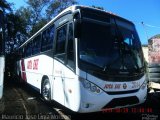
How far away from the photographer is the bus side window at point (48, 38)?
30.9 ft

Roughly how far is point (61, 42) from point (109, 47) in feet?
5.31

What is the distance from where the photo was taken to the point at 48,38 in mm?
9898

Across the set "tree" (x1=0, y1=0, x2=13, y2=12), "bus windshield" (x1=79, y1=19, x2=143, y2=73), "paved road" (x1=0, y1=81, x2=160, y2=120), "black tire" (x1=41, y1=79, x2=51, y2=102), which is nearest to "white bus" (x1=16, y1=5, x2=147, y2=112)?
"bus windshield" (x1=79, y1=19, x2=143, y2=73)

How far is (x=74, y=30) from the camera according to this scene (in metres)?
6.83

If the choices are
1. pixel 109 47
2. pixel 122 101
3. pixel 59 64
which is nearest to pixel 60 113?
pixel 59 64

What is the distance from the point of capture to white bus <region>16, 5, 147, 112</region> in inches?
263

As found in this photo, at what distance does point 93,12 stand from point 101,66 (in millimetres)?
1679

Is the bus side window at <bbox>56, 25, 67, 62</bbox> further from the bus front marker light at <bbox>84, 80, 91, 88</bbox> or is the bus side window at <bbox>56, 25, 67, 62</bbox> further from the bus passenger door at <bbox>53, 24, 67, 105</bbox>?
the bus front marker light at <bbox>84, 80, 91, 88</bbox>

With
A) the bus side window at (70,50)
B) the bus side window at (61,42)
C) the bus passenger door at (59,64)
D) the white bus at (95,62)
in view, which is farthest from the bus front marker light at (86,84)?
the bus side window at (61,42)

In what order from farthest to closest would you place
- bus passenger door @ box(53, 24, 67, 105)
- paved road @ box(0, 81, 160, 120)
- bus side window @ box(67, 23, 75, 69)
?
1. paved road @ box(0, 81, 160, 120)
2. bus passenger door @ box(53, 24, 67, 105)
3. bus side window @ box(67, 23, 75, 69)

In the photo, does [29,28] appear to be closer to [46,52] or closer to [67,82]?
[46,52]

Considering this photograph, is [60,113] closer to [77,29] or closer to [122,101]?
[122,101]

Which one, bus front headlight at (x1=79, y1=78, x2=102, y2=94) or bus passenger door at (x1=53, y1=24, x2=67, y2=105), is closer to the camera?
bus front headlight at (x1=79, y1=78, x2=102, y2=94)

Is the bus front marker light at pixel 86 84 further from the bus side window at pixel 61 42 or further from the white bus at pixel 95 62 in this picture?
the bus side window at pixel 61 42
